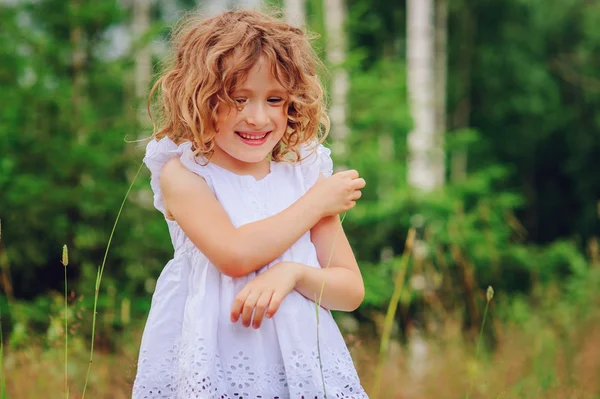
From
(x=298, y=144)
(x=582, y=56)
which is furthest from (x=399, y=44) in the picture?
(x=298, y=144)

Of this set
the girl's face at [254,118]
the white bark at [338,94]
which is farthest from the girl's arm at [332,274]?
the white bark at [338,94]

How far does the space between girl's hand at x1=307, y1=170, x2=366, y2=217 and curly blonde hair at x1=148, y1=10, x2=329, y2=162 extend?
15cm

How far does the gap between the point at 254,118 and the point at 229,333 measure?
464 millimetres

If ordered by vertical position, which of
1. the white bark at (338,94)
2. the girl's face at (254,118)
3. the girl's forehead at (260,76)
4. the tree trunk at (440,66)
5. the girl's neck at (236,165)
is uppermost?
the girl's forehead at (260,76)

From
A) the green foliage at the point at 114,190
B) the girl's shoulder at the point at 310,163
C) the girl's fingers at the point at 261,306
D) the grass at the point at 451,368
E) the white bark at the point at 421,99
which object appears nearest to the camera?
the girl's fingers at the point at 261,306

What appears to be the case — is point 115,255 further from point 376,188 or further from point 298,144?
point 298,144

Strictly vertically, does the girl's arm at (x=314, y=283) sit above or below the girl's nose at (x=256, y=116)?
below

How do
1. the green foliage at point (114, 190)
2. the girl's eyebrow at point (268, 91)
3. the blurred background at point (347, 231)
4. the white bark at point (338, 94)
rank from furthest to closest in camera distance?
the white bark at point (338, 94), the green foliage at point (114, 190), the blurred background at point (347, 231), the girl's eyebrow at point (268, 91)

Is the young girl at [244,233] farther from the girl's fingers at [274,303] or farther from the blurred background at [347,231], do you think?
the blurred background at [347,231]

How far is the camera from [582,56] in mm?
17062

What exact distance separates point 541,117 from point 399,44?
5708 mm

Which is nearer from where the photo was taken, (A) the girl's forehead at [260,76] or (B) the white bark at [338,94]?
(A) the girl's forehead at [260,76]

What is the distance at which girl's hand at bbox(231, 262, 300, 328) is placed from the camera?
1.50 metres

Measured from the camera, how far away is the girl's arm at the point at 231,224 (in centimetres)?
154
